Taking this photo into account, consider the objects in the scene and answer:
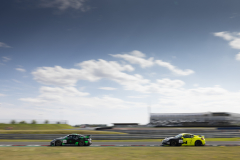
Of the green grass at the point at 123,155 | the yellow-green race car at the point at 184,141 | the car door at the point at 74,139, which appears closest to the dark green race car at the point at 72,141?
the car door at the point at 74,139

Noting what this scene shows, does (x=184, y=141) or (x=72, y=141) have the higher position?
(x=72, y=141)

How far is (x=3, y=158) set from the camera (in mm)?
10547

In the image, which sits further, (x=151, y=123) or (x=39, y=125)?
(x=151, y=123)

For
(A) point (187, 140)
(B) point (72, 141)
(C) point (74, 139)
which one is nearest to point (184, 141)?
(A) point (187, 140)

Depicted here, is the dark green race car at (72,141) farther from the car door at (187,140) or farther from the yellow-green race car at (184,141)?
the car door at (187,140)

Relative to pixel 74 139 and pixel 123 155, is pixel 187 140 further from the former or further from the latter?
pixel 74 139

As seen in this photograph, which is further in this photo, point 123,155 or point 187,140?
point 187,140

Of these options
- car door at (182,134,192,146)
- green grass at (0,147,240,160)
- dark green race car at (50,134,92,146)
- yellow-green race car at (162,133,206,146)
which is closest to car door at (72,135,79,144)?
dark green race car at (50,134,92,146)

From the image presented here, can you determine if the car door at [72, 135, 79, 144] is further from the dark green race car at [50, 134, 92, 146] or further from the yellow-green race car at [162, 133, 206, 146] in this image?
the yellow-green race car at [162, 133, 206, 146]

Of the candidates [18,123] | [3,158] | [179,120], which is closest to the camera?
[3,158]

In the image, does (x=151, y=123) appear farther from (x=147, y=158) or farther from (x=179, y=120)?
(x=147, y=158)

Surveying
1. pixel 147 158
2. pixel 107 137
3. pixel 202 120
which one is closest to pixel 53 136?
pixel 107 137

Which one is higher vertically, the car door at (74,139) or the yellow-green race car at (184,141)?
the car door at (74,139)

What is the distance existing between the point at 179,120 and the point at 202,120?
19.0 feet
